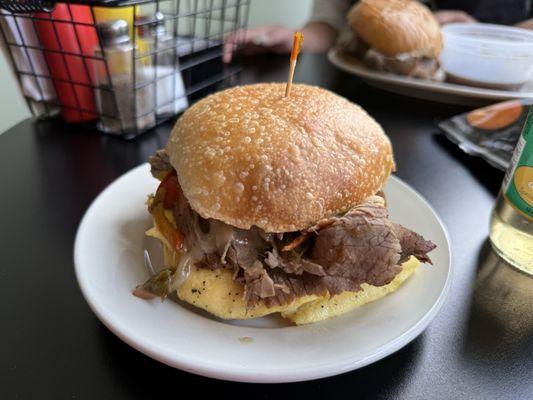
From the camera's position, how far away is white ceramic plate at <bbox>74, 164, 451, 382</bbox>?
0.59m

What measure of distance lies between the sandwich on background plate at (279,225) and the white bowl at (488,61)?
1.24 meters

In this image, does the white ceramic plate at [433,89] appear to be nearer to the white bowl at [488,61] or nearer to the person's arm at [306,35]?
the white bowl at [488,61]

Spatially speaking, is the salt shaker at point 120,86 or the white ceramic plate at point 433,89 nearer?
the salt shaker at point 120,86

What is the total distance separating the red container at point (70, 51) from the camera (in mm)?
1259

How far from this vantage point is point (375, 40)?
1803mm

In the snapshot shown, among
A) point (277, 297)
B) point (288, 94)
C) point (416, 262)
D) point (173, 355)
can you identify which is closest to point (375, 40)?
point (288, 94)

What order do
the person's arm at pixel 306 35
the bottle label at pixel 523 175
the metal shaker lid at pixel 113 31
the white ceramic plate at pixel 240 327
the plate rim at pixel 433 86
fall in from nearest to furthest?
the white ceramic plate at pixel 240 327 → the bottle label at pixel 523 175 → the metal shaker lid at pixel 113 31 → the plate rim at pixel 433 86 → the person's arm at pixel 306 35

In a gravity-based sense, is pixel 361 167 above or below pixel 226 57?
above

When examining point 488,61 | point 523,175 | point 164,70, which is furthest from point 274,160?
point 488,61

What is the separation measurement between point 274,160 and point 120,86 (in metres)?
0.79

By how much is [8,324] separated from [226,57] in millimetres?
1511

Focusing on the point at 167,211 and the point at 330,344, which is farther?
the point at 167,211

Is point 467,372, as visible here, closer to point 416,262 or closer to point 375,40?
point 416,262

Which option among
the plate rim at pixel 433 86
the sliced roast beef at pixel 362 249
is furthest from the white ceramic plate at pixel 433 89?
the sliced roast beef at pixel 362 249
